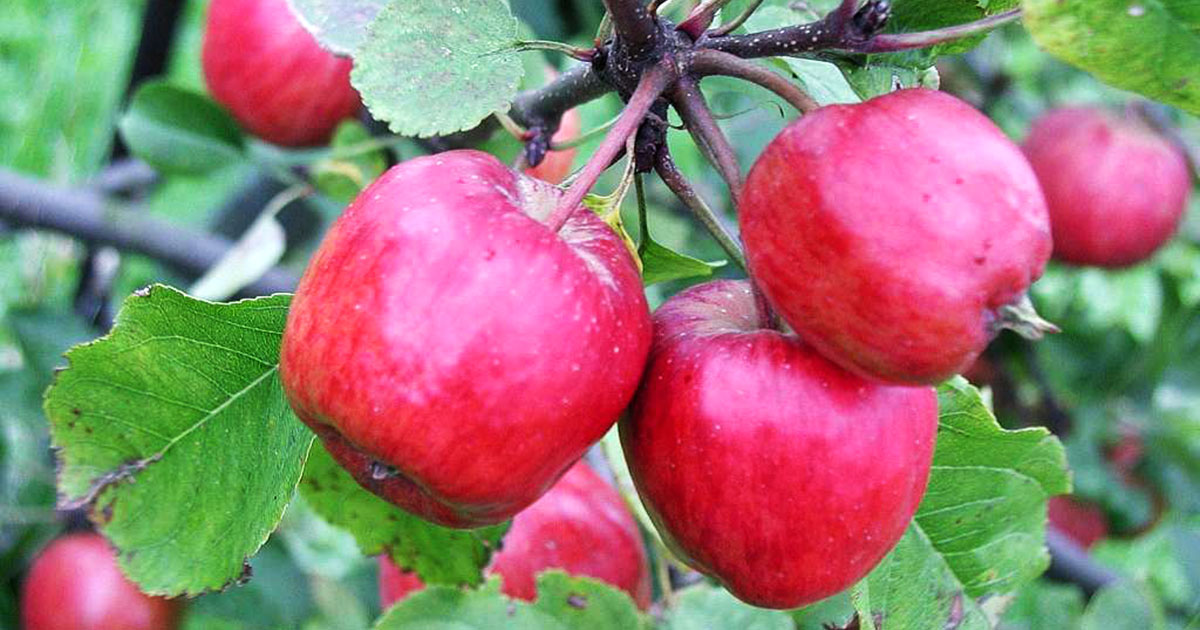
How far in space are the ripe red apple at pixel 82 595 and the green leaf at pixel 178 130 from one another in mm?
582

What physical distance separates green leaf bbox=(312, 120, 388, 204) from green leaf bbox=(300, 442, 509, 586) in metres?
0.47

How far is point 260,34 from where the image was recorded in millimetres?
1575

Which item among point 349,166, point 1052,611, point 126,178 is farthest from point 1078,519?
point 126,178

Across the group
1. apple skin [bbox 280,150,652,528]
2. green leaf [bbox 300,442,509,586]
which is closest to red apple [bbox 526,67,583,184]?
green leaf [bbox 300,442,509,586]

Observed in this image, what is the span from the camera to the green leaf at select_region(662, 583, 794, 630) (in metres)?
1.07

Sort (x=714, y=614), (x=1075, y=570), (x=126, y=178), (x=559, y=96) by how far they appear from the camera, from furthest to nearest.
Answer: (x=126, y=178), (x=1075, y=570), (x=714, y=614), (x=559, y=96)

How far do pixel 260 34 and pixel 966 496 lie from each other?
42.8 inches

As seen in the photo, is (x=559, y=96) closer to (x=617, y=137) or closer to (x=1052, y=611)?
(x=617, y=137)

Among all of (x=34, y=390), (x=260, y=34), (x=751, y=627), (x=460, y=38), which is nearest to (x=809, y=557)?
(x=460, y=38)

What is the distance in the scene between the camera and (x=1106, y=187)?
2.14m

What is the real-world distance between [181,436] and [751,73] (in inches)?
15.3

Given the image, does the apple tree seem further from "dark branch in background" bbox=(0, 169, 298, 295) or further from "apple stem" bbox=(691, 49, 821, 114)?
"dark branch in background" bbox=(0, 169, 298, 295)

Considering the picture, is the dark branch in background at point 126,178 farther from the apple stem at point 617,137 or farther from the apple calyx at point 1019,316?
the apple calyx at point 1019,316

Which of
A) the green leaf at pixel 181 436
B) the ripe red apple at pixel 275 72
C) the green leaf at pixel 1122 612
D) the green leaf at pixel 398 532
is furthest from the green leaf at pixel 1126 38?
the ripe red apple at pixel 275 72
